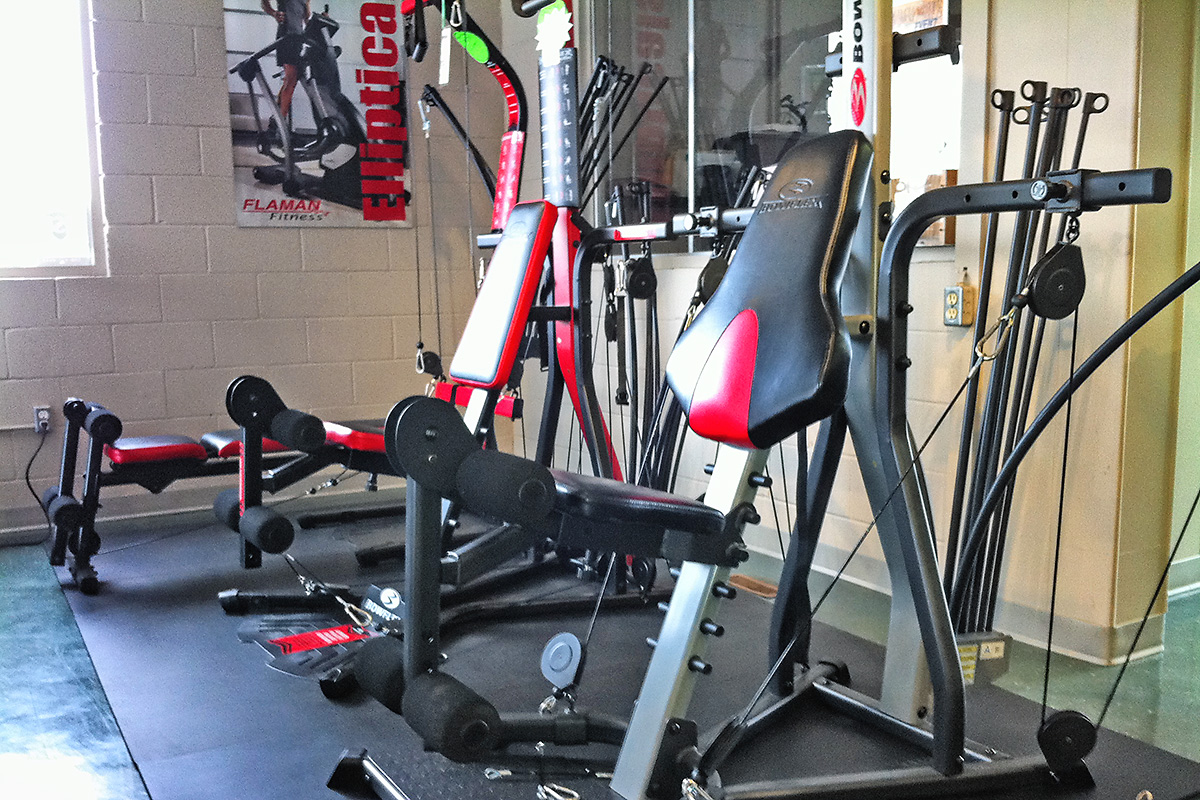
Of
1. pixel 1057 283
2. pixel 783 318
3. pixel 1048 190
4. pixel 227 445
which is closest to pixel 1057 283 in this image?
pixel 1057 283

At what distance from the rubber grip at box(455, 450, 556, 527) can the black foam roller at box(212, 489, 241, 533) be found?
6.00 feet

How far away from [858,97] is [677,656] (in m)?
1.14

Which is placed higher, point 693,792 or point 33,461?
point 33,461

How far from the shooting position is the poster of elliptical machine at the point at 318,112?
4.56 meters

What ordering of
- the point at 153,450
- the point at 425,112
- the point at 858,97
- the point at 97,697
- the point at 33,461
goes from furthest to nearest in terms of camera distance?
the point at 425,112, the point at 33,461, the point at 153,450, the point at 97,697, the point at 858,97

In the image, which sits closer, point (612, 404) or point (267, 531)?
point (267, 531)

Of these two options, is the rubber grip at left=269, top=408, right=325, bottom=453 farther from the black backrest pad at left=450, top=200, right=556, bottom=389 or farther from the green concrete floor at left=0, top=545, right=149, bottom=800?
the green concrete floor at left=0, top=545, right=149, bottom=800

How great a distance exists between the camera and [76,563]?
11.7 ft

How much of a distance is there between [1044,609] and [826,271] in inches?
56.6

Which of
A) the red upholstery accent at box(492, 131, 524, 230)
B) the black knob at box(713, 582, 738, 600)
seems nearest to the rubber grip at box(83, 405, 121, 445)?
the red upholstery accent at box(492, 131, 524, 230)

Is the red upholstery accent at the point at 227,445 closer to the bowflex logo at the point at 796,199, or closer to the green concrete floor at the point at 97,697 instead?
the green concrete floor at the point at 97,697

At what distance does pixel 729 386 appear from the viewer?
6.42 ft

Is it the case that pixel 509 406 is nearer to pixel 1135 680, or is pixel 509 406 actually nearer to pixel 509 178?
pixel 509 178

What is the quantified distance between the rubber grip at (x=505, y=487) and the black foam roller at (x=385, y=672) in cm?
36
